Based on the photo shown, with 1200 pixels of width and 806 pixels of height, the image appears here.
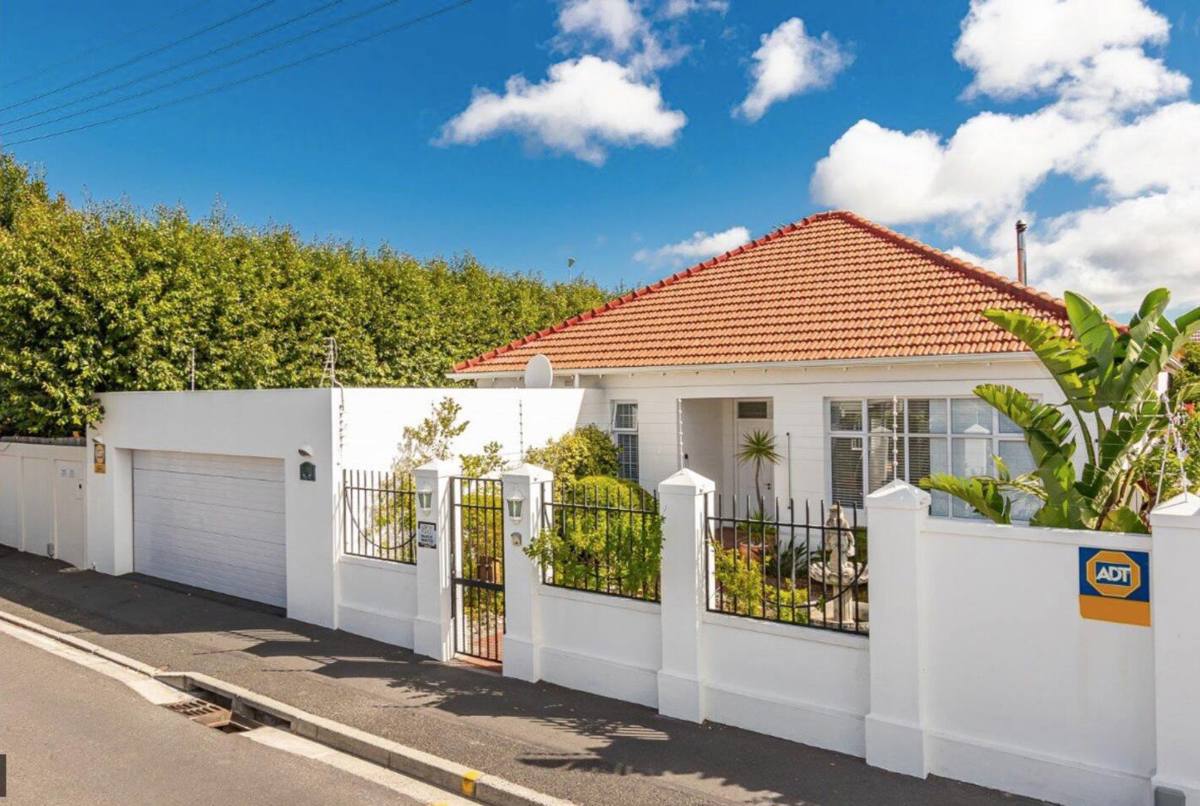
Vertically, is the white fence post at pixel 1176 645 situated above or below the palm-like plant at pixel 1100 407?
below

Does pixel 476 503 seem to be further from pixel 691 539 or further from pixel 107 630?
pixel 107 630

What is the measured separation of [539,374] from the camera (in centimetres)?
1470

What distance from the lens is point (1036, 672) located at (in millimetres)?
5551

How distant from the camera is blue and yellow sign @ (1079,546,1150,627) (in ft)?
17.1

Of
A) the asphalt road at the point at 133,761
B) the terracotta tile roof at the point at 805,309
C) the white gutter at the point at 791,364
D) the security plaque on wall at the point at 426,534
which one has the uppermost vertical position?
the terracotta tile roof at the point at 805,309

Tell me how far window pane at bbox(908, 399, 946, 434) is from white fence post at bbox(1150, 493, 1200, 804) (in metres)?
6.82

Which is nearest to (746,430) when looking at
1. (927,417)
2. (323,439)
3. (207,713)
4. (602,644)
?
(927,417)

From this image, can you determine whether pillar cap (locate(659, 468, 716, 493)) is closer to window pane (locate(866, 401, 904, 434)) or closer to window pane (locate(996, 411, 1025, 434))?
window pane (locate(866, 401, 904, 434))

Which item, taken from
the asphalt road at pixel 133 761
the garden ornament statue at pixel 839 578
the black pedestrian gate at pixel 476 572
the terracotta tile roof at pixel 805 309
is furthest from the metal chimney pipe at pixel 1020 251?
the asphalt road at pixel 133 761

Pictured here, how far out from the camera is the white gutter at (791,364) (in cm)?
1094

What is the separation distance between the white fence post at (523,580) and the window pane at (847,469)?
596cm

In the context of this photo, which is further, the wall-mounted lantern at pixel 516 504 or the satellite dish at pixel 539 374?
the satellite dish at pixel 539 374

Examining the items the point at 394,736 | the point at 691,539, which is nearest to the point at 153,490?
the point at 394,736

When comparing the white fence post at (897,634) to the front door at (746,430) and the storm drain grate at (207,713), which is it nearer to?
the storm drain grate at (207,713)
